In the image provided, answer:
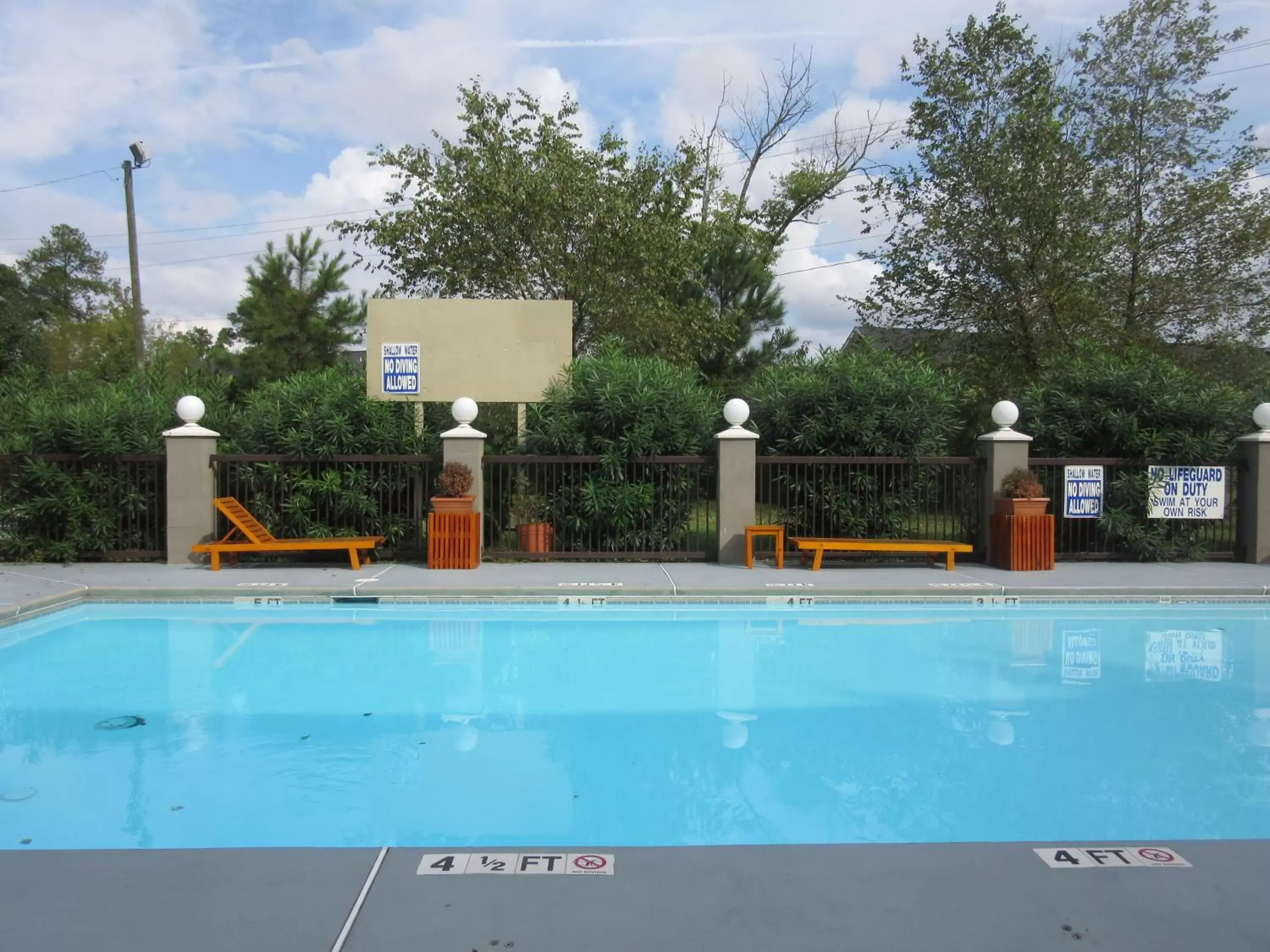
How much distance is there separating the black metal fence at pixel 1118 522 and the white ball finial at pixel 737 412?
400cm

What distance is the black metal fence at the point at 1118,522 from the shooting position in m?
13.1

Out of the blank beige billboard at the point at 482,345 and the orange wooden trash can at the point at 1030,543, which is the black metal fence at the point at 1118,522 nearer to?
the orange wooden trash can at the point at 1030,543

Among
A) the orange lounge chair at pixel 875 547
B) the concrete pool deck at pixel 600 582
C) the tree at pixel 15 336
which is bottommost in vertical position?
the concrete pool deck at pixel 600 582

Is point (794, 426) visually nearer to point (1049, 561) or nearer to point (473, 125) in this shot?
point (1049, 561)

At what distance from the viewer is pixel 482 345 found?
45.6 ft

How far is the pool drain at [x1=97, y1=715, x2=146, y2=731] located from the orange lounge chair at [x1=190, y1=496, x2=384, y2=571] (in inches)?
224

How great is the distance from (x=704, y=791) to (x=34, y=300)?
180 ft

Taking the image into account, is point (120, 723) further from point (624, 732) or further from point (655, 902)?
point (655, 902)

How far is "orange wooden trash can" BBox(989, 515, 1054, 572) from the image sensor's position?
1219 centimetres

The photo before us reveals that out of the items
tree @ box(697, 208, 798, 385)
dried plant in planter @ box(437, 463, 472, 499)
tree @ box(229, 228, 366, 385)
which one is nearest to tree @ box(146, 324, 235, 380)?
tree @ box(229, 228, 366, 385)

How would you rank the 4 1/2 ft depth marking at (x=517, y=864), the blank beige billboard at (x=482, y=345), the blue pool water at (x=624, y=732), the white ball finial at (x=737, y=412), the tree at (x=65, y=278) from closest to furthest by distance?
1. the 4 1/2 ft depth marking at (x=517, y=864)
2. the blue pool water at (x=624, y=732)
3. the white ball finial at (x=737, y=412)
4. the blank beige billboard at (x=482, y=345)
5. the tree at (x=65, y=278)

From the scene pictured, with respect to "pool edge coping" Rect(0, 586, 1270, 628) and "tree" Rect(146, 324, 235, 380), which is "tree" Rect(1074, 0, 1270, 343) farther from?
"tree" Rect(146, 324, 235, 380)

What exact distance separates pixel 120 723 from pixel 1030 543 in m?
10.4

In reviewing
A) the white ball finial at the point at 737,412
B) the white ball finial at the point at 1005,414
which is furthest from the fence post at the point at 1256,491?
the white ball finial at the point at 737,412
